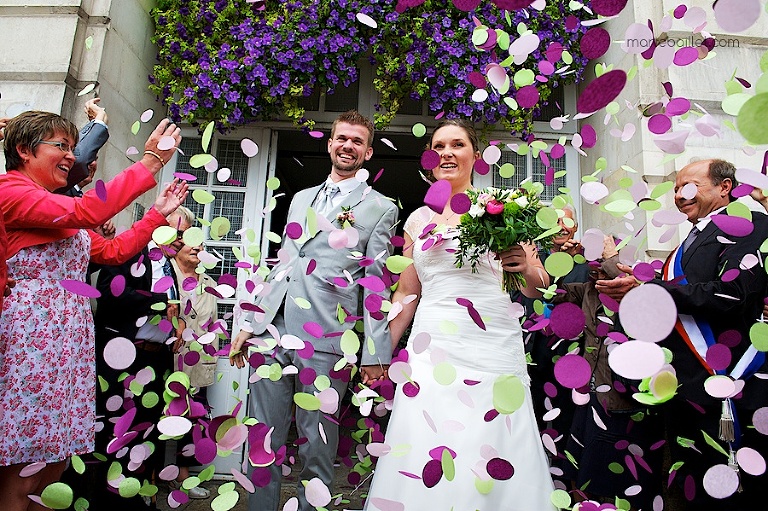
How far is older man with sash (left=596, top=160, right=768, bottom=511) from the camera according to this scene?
6.70 ft

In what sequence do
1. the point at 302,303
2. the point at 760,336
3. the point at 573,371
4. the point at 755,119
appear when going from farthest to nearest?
the point at 302,303 < the point at 573,371 < the point at 760,336 < the point at 755,119

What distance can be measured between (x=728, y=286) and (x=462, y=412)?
3.47ft

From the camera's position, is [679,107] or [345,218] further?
[345,218]

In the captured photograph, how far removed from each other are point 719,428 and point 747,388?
0.17 metres

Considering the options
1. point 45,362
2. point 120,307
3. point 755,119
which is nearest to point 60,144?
point 45,362

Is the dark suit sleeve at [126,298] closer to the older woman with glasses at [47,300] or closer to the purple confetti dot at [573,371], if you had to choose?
the older woman with glasses at [47,300]

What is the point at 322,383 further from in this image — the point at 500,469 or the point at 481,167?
the point at 481,167

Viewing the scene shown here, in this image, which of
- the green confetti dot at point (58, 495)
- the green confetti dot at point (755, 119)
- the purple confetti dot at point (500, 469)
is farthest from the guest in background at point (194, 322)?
the green confetti dot at point (755, 119)

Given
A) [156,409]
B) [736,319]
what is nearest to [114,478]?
[156,409]

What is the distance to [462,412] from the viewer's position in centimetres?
205

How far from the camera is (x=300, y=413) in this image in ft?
7.93

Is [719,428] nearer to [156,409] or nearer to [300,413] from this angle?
[300,413]

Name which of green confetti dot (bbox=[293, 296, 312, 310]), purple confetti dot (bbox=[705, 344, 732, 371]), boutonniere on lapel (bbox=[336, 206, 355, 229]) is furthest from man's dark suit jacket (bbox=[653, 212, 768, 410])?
green confetti dot (bbox=[293, 296, 312, 310])

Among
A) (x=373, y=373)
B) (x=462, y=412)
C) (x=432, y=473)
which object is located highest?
(x=373, y=373)
